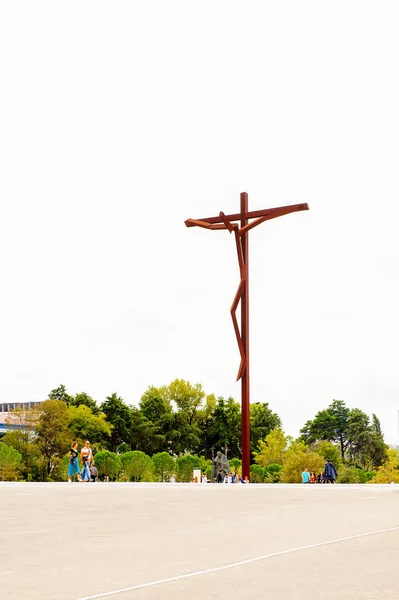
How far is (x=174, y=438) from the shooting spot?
3780 inches

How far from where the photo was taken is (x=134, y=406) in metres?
97.1

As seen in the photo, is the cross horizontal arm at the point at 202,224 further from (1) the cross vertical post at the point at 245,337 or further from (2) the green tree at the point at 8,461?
(2) the green tree at the point at 8,461

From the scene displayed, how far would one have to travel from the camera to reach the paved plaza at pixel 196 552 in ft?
23.1

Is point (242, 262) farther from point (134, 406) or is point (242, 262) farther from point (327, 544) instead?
point (134, 406)

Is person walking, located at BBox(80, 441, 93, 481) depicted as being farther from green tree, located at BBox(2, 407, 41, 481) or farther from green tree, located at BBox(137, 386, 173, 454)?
green tree, located at BBox(137, 386, 173, 454)

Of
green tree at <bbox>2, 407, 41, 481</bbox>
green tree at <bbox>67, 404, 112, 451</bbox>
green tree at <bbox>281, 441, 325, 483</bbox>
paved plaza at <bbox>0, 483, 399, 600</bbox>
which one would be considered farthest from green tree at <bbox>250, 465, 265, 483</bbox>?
paved plaza at <bbox>0, 483, 399, 600</bbox>

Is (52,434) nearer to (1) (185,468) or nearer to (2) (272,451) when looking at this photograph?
(1) (185,468)

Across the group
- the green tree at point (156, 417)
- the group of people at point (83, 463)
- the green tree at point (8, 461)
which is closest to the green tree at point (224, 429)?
the green tree at point (156, 417)

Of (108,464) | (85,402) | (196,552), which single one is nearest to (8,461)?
(108,464)

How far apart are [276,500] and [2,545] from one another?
10926mm

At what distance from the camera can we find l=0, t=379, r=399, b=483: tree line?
6619 cm

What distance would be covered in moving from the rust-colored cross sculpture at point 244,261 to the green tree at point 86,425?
3816 centimetres

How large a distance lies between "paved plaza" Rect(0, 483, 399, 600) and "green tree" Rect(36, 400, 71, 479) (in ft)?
184

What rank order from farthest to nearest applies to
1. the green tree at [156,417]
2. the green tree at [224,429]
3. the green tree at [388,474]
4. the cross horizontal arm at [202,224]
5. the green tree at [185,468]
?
the green tree at [224,429], the green tree at [156,417], the green tree at [388,474], the green tree at [185,468], the cross horizontal arm at [202,224]
